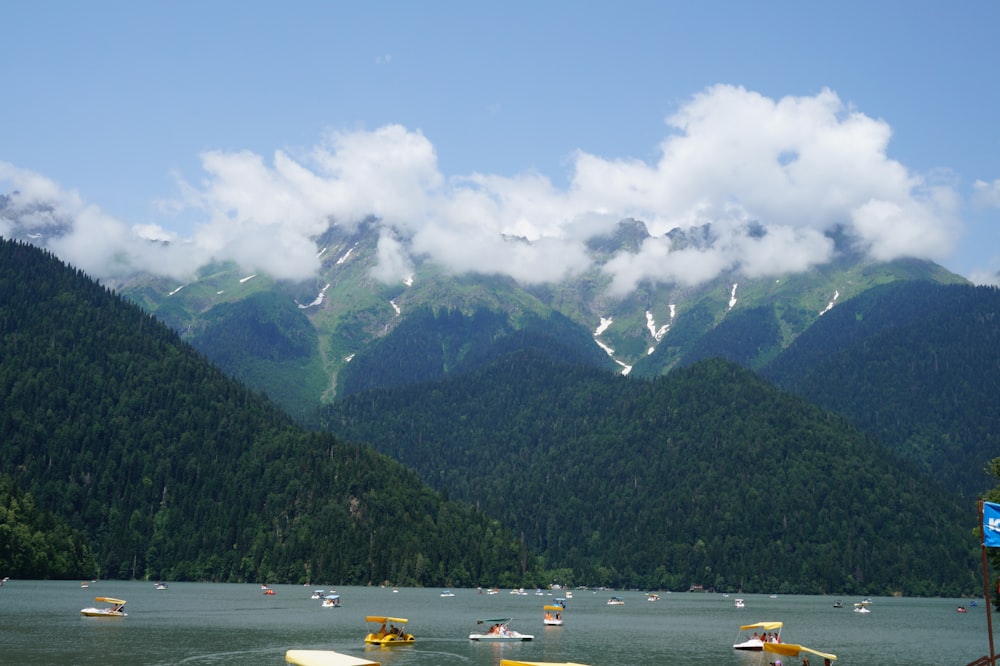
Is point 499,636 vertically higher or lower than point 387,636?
lower

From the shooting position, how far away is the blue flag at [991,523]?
6456 cm

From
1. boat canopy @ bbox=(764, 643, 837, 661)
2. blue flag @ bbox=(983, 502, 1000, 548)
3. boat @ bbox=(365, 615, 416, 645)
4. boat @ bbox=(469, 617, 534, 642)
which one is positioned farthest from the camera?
boat @ bbox=(469, 617, 534, 642)

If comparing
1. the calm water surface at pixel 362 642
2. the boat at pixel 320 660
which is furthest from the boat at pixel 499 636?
the boat at pixel 320 660

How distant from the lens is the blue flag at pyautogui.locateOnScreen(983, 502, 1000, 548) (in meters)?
64.6

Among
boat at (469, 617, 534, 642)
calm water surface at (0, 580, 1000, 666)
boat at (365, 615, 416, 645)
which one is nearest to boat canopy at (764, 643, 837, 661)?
calm water surface at (0, 580, 1000, 666)

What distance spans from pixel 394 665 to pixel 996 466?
324ft

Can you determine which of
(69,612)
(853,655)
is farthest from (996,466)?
(69,612)

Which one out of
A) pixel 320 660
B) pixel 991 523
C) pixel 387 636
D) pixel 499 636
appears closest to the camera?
pixel 991 523

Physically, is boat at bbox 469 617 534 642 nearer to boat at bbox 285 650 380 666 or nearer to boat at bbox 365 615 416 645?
boat at bbox 365 615 416 645

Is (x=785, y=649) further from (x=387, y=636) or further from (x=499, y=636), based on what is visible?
(x=387, y=636)

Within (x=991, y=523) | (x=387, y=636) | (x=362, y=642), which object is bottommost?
(x=362, y=642)

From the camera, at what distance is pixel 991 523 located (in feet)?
214

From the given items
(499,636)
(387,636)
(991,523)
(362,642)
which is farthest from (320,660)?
(499,636)

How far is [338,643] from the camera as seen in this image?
145250mm
